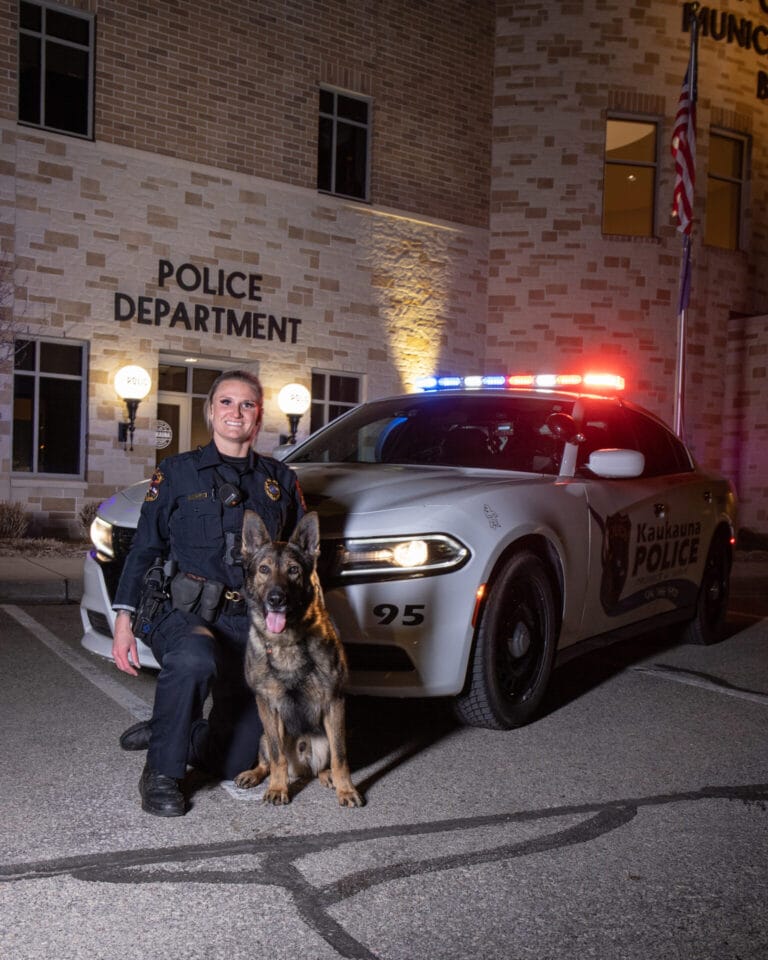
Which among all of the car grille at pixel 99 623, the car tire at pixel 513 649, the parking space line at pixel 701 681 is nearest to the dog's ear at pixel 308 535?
the car tire at pixel 513 649

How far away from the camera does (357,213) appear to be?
17.6m

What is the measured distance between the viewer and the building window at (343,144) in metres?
17.4

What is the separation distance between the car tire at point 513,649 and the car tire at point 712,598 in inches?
97.8

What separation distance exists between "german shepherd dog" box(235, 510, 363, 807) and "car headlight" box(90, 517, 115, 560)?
4.88 feet

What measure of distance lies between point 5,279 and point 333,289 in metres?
5.15

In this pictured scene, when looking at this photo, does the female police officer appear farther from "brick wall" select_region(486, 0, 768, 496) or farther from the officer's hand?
"brick wall" select_region(486, 0, 768, 496)

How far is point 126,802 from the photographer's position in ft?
13.1

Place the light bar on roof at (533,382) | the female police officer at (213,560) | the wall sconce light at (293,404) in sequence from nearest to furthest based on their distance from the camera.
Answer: the female police officer at (213,560) → the light bar on roof at (533,382) → the wall sconce light at (293,404)

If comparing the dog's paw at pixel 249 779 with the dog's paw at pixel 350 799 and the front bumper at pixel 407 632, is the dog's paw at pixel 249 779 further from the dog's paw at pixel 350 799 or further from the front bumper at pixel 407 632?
the front bumper at pixel 407 632

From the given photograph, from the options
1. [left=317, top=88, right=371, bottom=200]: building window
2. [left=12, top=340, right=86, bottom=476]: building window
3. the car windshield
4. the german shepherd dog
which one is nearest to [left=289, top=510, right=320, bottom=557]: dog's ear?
the german shepherd dog

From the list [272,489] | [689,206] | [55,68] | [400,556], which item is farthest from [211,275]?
[272,489]

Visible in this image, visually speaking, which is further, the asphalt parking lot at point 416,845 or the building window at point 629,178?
the building window at point 629,178

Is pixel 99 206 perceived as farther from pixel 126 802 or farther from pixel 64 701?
pixel 126 802

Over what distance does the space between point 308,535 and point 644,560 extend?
2908mm
